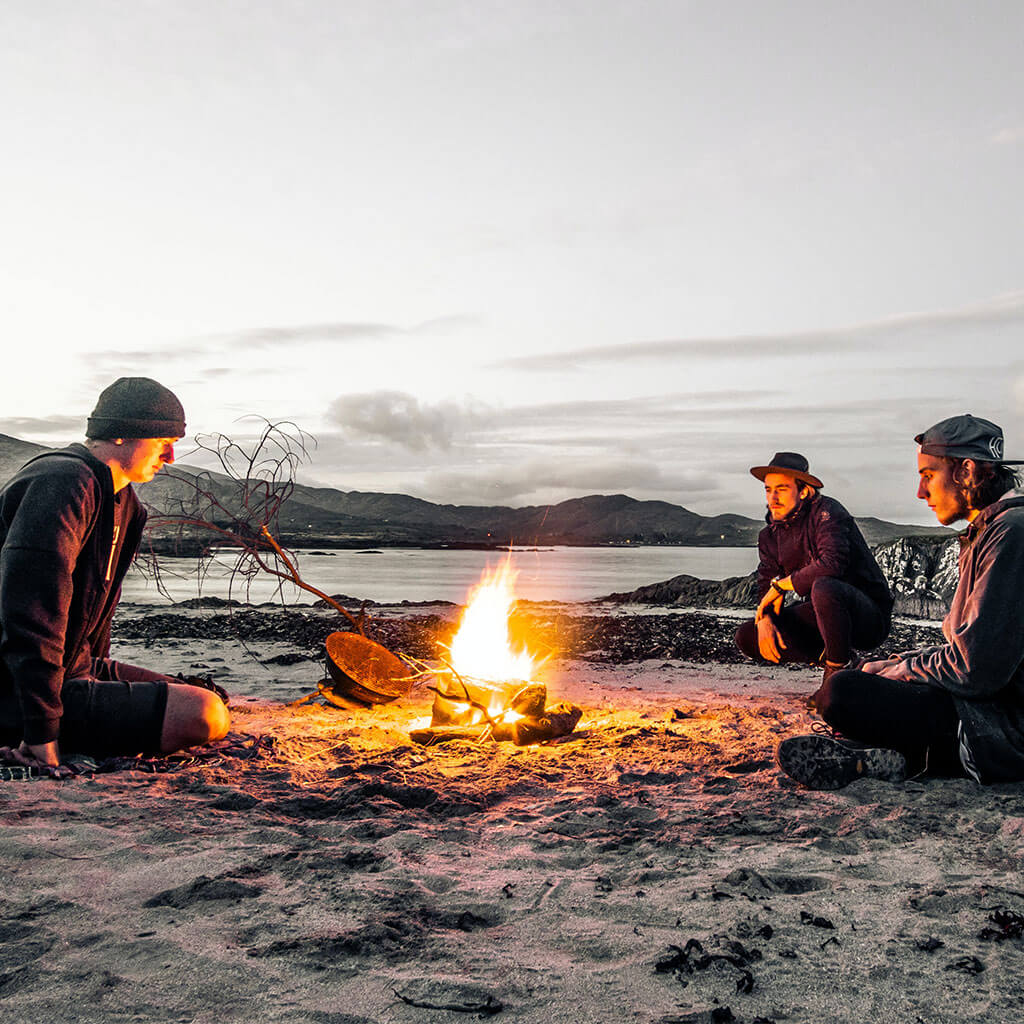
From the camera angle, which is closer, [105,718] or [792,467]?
[105,718]

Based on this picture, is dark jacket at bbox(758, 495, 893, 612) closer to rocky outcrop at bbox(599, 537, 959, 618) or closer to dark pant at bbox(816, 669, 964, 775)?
dark pant at bbox(816, 669, 964, 775)

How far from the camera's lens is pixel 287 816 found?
11.3ft

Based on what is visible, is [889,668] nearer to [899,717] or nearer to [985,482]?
[899,717]

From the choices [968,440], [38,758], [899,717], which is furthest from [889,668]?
[38,758]

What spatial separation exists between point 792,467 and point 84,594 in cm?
440

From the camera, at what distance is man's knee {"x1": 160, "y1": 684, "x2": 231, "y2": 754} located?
164 inches

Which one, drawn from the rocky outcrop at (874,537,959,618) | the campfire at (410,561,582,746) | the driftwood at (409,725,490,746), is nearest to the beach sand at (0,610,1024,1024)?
the driftwood at (409,725,490,746)

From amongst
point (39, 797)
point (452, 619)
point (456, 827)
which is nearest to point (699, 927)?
point (456, 827)

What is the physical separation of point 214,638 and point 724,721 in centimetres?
648

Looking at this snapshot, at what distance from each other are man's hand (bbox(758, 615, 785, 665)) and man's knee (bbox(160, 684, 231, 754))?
146 inches

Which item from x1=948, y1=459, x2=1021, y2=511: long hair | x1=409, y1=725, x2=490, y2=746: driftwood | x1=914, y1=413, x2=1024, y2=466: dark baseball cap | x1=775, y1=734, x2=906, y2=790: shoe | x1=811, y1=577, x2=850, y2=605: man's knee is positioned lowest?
x1=409, y1=725, x2=490, y2=746: driftwood

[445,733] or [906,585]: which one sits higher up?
[906,585]

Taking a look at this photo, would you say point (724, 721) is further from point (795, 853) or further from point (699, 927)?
point (699, 927)

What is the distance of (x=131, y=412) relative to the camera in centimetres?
410
